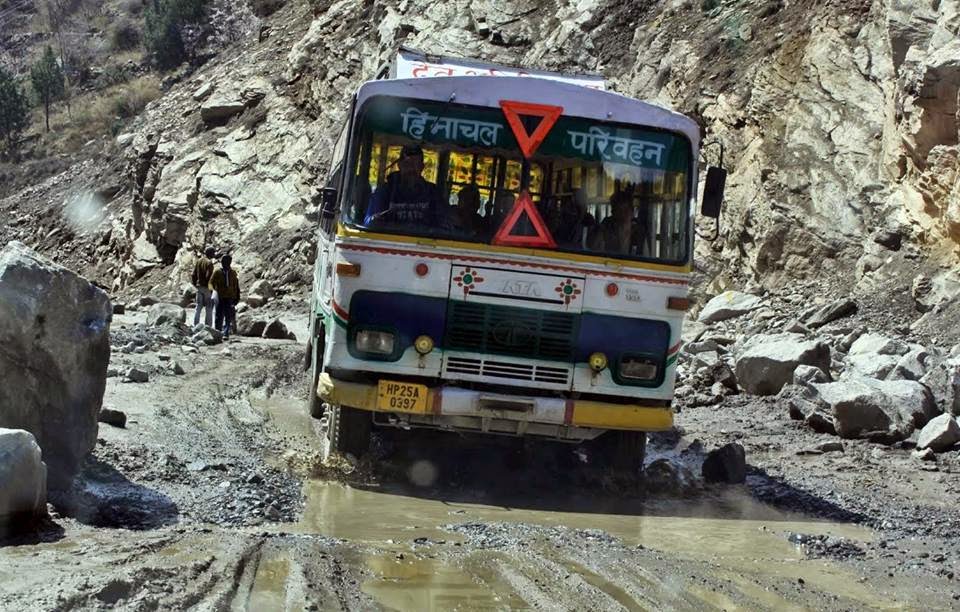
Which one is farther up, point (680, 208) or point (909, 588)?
point (680, 208)

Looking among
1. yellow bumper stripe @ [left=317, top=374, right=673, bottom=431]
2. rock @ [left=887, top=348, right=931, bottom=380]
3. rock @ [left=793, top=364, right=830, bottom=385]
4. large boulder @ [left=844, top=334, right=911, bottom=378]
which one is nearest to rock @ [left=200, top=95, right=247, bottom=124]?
large boulder @ [left=844, top=334, right=911, bottom=378]

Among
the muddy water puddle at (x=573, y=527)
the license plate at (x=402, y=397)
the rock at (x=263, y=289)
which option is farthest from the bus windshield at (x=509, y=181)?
the rock at (x=263, y=289)

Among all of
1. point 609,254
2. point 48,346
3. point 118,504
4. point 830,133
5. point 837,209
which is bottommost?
point 118,504

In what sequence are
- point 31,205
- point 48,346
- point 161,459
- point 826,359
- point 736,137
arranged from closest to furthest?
point 48,346, point 161,459, point 826,359, point 736,137, point 31,205

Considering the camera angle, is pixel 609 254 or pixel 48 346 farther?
pixel 609 254

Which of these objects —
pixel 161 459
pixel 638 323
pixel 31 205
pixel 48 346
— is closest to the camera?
pixel 48 346

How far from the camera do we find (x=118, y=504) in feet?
23.3

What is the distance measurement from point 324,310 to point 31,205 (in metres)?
37.6

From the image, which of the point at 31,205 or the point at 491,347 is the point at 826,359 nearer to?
the point at 491,347

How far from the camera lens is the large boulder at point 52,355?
6.90 meters

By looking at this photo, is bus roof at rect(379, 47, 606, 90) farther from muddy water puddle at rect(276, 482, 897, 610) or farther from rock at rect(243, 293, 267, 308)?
rock at rect(243, 293, 267, 308)

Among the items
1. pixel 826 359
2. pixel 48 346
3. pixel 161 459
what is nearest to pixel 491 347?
pixel 161 459

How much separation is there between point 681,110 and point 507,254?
48.8ft

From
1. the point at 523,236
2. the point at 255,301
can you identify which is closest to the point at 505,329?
the point at 523,236
